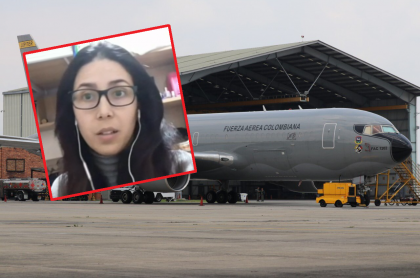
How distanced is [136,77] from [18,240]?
17326 mm

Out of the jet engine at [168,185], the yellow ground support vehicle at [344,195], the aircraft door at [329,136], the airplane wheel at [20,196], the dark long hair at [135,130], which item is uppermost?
the dark long hair at [135,130]

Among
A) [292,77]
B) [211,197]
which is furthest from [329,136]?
[292,77]

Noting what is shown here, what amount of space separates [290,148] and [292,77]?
27.0 metres

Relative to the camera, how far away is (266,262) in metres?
7.87

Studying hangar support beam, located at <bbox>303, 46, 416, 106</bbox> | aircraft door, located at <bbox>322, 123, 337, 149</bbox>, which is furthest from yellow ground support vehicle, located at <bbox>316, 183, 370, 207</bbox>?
hangar support beam, located at <bbox>303, 46, 416, 106</bbox>

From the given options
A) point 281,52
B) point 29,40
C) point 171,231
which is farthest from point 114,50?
point 281,52

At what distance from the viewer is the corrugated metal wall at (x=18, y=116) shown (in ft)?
189

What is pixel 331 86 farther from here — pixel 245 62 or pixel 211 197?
pixel 211 197

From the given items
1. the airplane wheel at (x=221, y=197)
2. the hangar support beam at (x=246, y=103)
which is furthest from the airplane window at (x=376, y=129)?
the hangar support beam at (x=246, y=103)

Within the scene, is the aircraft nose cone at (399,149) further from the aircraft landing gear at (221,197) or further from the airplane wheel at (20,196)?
the airplane wheel at (20,196)

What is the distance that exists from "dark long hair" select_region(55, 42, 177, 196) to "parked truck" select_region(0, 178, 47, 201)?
829 inches

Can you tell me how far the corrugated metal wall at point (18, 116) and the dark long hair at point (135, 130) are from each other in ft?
101

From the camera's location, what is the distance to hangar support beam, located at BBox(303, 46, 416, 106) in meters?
52.3

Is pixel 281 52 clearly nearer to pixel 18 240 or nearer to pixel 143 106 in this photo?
pixel 143 106
